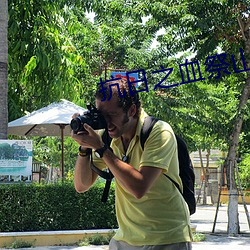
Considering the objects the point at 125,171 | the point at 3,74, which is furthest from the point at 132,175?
the point at 3,74

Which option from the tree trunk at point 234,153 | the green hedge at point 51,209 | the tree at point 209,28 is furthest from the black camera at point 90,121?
the tree trunk at point 234,153

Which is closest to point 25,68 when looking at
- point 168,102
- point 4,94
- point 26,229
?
point 4,94

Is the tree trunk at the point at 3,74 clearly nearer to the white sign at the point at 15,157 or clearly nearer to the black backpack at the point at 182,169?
the white sign at the point at 15,157

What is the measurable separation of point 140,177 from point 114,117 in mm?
314

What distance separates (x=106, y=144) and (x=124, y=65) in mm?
15332

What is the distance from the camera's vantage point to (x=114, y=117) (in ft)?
9.04

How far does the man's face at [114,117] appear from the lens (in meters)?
2.74

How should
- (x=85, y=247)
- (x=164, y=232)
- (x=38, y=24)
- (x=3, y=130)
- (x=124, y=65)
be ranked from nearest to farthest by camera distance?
(x=164, y=232) < (x=85, y=247) < (x=3, y=130) < (x=38, y=24) < (x=124, y=65)

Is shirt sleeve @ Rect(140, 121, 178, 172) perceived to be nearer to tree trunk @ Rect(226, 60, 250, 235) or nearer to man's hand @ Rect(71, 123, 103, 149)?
man's hand @ Rect(71, 123, 103, 149)

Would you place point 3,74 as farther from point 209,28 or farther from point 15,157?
point 209,28

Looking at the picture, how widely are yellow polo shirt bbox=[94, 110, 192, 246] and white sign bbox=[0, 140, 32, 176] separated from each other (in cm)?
772

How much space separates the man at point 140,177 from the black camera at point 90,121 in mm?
27

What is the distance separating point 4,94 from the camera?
11.1m

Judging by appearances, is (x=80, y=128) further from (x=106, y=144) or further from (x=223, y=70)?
(x=223, y=70)
